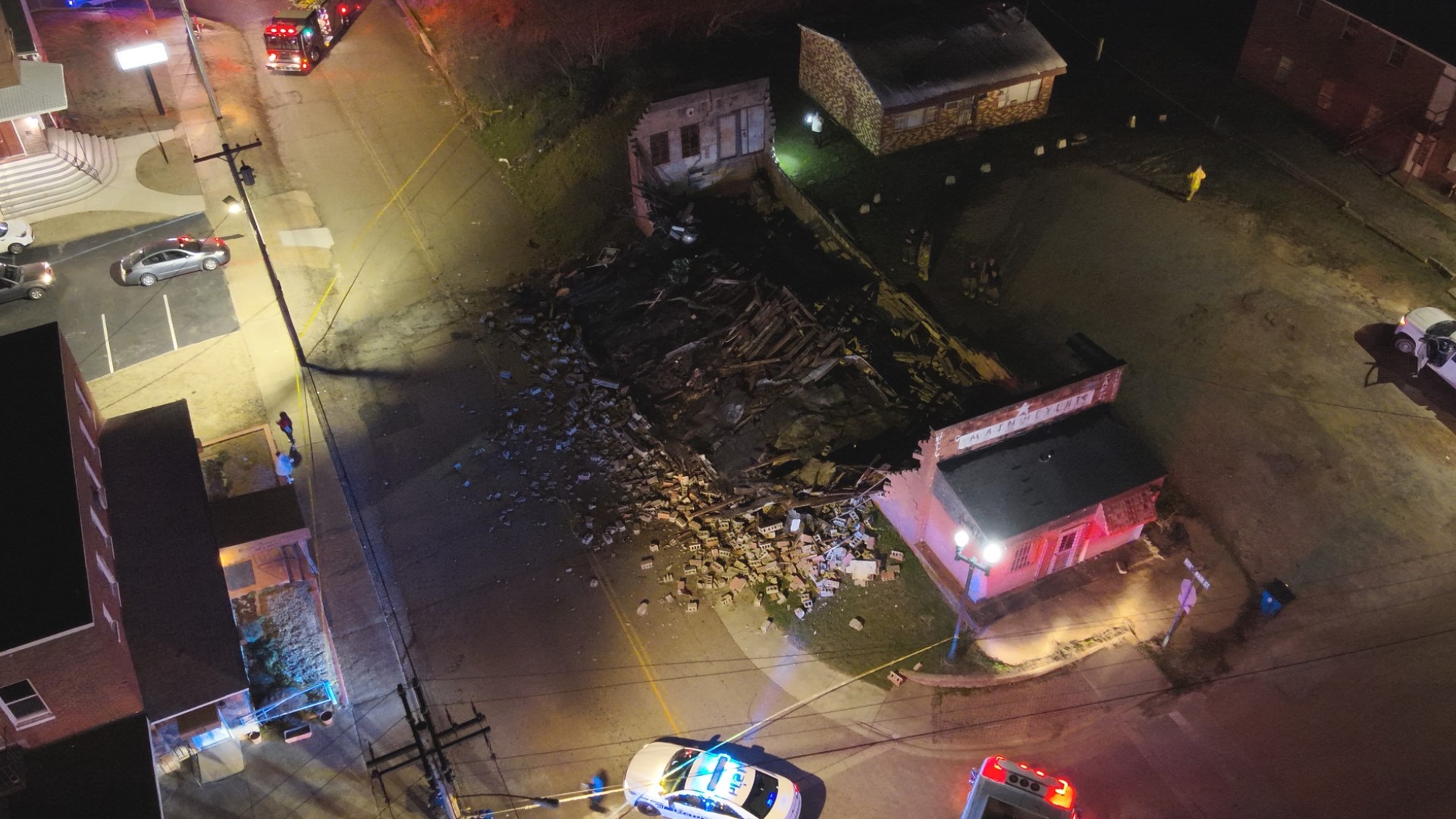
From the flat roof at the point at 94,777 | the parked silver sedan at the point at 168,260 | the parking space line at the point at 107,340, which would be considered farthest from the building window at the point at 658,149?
the flat roof at the point at 94,777

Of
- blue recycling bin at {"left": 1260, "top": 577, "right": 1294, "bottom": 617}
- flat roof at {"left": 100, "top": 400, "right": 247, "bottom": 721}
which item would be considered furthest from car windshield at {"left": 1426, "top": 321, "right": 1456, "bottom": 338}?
flat roof at {"left": 100, "top": 400, "right": 247, "bottom": 721}

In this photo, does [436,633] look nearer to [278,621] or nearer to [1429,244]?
[278,621]

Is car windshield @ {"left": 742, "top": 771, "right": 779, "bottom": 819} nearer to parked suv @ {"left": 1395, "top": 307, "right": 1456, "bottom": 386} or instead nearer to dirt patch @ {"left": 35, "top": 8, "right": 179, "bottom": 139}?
parked suv @ {"left": 1395, "top": 307, "right": 1456, "bottom": 386}

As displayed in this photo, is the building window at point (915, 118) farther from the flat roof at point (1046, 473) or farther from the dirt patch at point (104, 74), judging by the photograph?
the dirt patch at point (104, 74)

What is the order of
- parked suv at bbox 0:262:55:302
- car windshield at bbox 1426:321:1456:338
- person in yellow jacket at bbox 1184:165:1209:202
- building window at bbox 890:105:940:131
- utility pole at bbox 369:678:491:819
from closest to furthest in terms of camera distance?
1. utility pole at bbox 369:678:491:819
2. car windshield at bbox 1426:321:1456:338
3. parked suv at bbox 0:262:55:302
4. person in yellow jacket at bbox 1184:165:1209:202
5. building window at bbox 890:105:940:131

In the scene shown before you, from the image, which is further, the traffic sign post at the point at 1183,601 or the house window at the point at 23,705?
the traffic sign post at the point at 1183,601

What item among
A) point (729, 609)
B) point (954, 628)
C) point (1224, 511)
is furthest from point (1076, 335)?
point (729, 609)

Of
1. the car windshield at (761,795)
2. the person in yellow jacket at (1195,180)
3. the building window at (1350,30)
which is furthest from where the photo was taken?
the building window at (1350,30)
